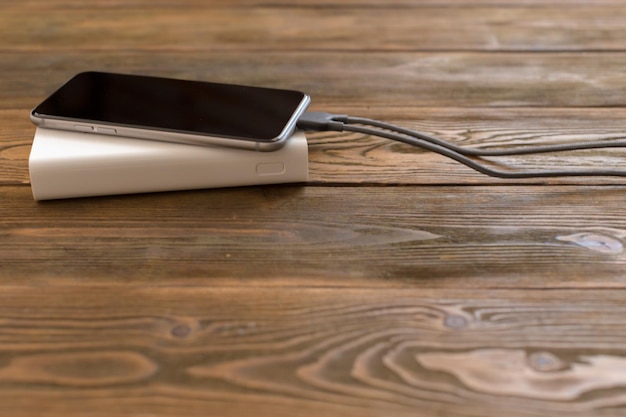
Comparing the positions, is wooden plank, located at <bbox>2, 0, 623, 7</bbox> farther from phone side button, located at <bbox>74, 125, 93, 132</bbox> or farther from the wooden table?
phone side button, located at <bbox>74, 125, 93, 132</bbox>

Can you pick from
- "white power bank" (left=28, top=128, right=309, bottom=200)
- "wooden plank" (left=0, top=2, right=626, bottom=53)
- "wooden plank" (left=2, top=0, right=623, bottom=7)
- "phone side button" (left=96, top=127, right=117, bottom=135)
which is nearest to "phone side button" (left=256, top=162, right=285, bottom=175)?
"white power bank" (left=28, top=128, right=309, bottom=200)

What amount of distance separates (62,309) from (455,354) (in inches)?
10.0

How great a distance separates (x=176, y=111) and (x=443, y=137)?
0.81ft

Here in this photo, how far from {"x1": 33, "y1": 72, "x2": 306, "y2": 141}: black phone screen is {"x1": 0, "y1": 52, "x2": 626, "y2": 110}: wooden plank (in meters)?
0.12

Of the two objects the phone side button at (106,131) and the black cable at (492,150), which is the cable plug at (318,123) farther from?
the phone side button at (106,131)

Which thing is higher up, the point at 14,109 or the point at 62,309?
the point at 14,109

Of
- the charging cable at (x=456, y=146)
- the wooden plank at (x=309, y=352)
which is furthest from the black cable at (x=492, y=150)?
the wooden plank at (x=309, y=352)

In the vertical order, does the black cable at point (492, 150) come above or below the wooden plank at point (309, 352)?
above

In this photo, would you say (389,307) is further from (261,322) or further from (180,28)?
(180,28)

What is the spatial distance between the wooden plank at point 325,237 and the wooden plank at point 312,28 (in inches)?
13.2

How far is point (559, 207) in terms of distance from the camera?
57cm

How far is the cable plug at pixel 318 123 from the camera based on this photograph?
0.61 meters

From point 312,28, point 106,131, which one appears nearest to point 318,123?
point 106,131

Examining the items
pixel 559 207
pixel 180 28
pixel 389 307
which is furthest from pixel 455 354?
pixel 180 28
